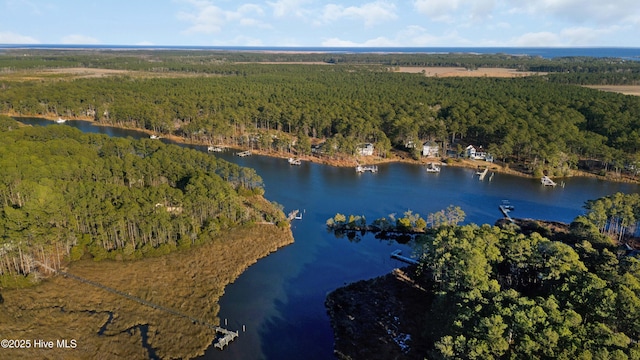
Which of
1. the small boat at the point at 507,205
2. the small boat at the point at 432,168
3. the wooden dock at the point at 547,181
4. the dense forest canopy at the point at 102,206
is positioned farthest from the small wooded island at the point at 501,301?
the small boat at the point at 432,168

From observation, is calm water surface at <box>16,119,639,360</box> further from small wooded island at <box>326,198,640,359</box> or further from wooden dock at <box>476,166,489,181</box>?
small wooded island at <box>326,198,640,359</box>

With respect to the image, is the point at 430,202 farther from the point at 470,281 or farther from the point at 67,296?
the point at 67,296

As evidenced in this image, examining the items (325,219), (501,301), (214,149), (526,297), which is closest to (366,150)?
(214,149)

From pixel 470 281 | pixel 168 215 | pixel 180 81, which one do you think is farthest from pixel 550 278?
pixel 180 81

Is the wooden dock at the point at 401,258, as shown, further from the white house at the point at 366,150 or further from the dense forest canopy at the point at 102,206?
the white house at the point at 366,150

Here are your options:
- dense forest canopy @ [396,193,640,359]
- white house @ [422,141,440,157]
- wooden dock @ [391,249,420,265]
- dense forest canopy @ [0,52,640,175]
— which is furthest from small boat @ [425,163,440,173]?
dense forest canopy @ [396,193,640,359]

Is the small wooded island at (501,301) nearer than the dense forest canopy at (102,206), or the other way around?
the small wooded island at (501,301)

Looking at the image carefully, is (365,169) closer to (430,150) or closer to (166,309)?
(430,150)
